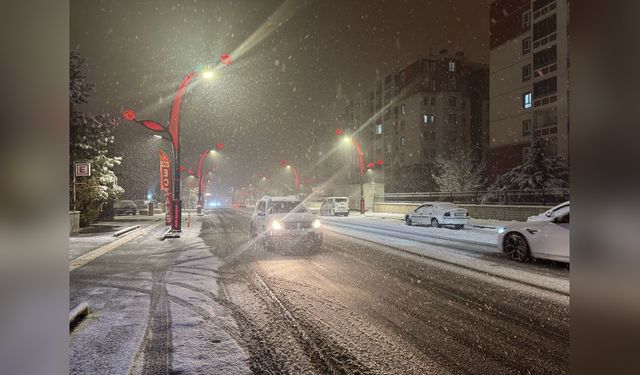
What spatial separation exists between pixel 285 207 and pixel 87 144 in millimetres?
14154

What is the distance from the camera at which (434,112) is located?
217 feet

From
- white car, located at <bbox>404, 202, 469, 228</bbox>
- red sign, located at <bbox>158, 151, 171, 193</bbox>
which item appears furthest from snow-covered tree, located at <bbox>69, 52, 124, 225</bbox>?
white car, located at <bbox>404, 202, 469, 228</bbox>

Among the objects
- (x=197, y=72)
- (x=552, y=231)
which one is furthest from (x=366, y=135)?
(x=552, y=231)

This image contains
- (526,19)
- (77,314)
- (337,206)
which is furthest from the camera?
(526,19)

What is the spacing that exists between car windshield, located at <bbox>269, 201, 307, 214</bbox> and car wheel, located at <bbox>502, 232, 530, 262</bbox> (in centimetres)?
633

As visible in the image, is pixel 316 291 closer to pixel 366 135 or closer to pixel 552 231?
pixel 552 231

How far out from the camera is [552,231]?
944 cm

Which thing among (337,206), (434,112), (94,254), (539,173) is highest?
(434,112)

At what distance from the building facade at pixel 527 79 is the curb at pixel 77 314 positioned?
1499 inches

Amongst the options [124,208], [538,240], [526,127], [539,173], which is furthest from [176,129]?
[526,127]

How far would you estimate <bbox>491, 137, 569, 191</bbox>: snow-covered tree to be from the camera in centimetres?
2850

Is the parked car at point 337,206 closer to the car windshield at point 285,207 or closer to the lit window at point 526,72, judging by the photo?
the lit window at point 526,72

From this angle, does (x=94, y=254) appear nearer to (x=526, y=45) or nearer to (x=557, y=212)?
(x=557, y=212)
